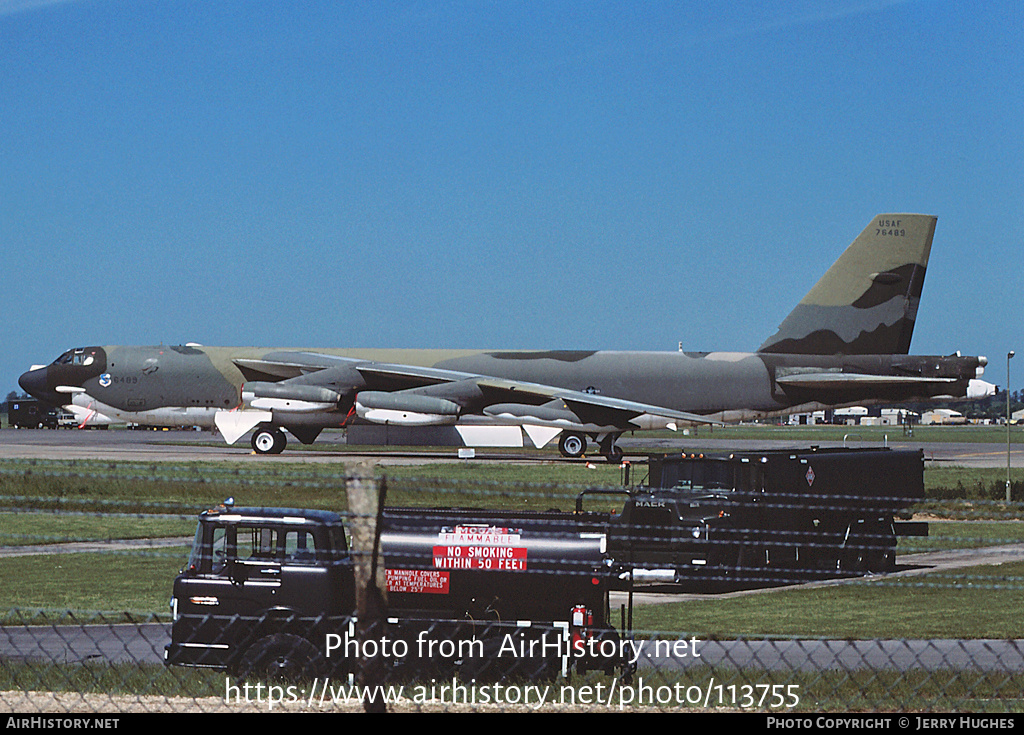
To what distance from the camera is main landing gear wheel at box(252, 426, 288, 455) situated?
147ft

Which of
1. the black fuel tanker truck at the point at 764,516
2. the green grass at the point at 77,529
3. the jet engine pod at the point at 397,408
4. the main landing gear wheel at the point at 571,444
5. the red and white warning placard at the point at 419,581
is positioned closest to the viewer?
the red and white warning placard at the point at 419,581

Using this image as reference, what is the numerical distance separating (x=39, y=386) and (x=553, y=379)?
20944mm

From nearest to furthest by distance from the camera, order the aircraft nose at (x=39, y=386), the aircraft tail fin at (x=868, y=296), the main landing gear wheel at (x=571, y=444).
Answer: the main landing gear wheel at (x=571, y=444)
the aircraft nose at (x=39, y=386)
the aircraft tail fin at (x=868, y=296)

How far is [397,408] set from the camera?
44.0m

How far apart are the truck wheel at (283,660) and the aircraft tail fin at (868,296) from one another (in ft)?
139

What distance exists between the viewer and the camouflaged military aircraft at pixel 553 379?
44.9 meters

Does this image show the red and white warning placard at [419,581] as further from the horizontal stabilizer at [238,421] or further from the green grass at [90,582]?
the horizontal stabilizer at [238,421]

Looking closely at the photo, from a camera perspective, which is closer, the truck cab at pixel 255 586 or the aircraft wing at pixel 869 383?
the truck cab at pixel 255 586

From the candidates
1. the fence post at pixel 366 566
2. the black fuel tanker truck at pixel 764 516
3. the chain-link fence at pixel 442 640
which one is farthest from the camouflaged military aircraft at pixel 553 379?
the fence post at pixel 366 566

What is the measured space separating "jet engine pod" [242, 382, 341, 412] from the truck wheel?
115ft

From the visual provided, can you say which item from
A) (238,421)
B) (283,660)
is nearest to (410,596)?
(283,660)

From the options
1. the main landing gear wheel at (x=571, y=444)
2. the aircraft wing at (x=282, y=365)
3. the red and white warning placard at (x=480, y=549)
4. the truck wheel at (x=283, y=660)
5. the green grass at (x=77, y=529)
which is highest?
the aircraft wing at (x=282, y=365)

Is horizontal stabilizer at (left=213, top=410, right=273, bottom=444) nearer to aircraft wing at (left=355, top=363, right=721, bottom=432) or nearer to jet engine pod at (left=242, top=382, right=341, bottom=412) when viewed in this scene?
jet engine pod at (left=242, top=382, right=341, bottom=412)

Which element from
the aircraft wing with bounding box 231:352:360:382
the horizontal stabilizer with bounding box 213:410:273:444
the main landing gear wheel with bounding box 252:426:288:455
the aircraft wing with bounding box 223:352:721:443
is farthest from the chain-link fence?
the aircraft wing with bounding box 231:352:360:382
